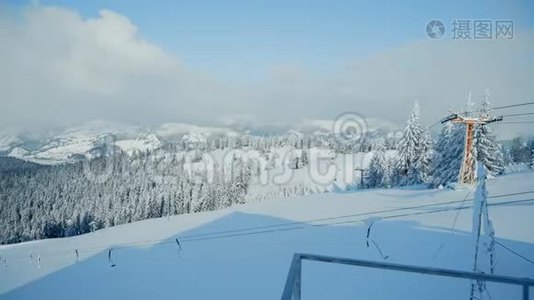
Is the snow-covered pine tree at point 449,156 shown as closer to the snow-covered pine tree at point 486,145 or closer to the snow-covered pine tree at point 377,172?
the snow-covered pine tree at point 486,145

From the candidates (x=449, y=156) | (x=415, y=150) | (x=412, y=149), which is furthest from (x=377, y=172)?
(x=449, y=156)

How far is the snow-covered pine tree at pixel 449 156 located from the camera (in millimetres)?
33188

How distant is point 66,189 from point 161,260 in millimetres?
104900

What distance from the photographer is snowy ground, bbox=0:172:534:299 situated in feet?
40.8

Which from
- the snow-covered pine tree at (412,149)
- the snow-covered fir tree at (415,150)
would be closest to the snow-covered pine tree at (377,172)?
the snow-covered pine tree at (412,149)

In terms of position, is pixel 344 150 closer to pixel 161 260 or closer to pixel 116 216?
pixel 116 216

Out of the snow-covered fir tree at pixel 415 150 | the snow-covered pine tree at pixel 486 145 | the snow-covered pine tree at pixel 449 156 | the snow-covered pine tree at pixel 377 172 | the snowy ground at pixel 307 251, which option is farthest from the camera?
the snow-covered pine tree at pixel 377 172

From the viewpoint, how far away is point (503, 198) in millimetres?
21203

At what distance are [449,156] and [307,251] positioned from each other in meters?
22.5

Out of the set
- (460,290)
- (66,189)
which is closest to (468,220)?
(460,290)

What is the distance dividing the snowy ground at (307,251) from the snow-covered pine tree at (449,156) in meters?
4.76

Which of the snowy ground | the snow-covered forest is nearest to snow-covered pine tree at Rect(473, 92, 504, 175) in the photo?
the snow-covered forest

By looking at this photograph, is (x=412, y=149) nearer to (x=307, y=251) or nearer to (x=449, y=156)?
(x=449, y=156)

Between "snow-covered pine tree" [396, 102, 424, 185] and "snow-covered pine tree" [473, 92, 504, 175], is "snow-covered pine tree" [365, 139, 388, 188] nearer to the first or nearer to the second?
"snow-covered pine tree" [396, 102, 424, 185]
